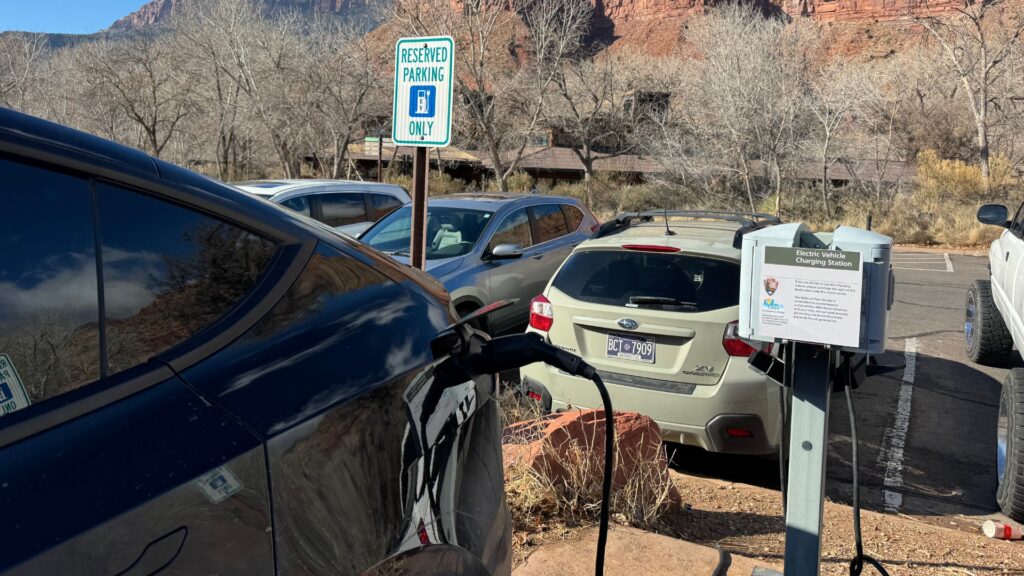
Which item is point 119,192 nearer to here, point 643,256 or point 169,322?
point 169,322

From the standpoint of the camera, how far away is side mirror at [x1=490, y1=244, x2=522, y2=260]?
25.0ft

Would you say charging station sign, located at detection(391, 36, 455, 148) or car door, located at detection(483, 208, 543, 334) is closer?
charging station sign, located at detection(391, 36, 455, 148)

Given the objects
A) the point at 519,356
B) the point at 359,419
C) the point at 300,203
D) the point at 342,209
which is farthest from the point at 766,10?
the point at 359,419

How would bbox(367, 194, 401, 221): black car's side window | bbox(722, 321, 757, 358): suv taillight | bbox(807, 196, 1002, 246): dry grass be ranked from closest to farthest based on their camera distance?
bbox(722, 321, 757, 358): suv taillight
bbox(367, 194, 401, 221): black car's side window
bbox(807, 196, 1002, 246): dry grass

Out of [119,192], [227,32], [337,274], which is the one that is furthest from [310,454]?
[227,32]

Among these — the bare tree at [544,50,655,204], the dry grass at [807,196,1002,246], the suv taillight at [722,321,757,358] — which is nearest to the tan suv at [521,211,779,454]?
the suv taillight at [722,321,757,358]

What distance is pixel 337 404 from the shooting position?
1579 mm

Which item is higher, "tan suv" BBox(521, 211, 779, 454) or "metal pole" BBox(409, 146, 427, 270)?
"metal pole" BBox(409, 146, 427, 270)

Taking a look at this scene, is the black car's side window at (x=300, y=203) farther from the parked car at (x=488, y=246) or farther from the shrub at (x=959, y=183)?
the shrub at (x=959, y=183)

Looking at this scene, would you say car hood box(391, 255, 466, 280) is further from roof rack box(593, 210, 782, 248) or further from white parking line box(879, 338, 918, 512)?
white parking line box(879, 338, 918, 512)

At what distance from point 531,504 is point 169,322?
8.86ft

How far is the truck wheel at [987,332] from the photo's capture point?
25.0ft

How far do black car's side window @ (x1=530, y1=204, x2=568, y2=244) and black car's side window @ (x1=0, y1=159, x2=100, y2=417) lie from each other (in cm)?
763

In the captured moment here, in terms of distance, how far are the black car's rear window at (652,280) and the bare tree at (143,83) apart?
113ft
